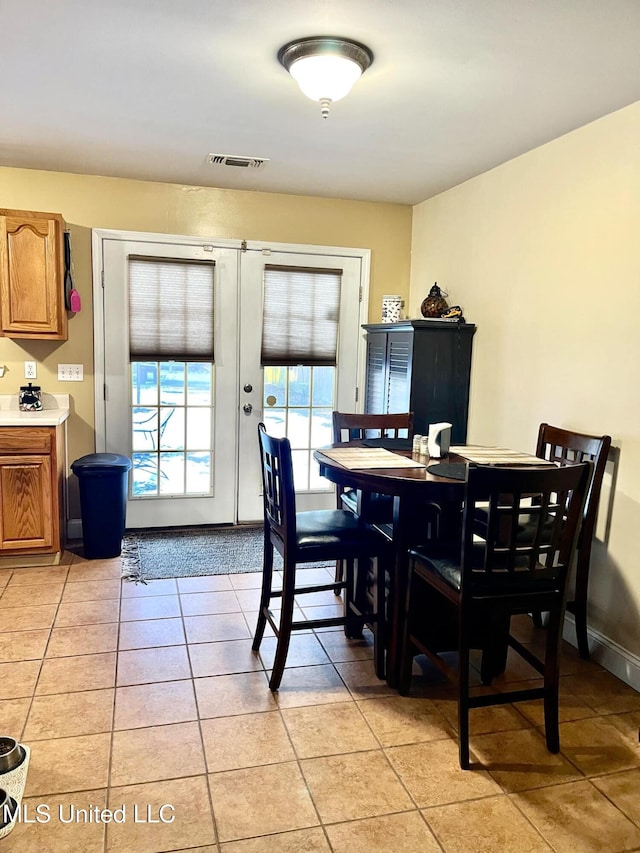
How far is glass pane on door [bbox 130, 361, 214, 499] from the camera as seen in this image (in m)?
4.59

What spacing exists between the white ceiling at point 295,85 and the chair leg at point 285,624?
1.92 meters

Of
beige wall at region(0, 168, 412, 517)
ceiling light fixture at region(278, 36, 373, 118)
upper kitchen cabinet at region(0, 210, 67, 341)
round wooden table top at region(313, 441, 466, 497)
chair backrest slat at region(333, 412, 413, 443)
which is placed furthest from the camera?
beige wall at region(0, 168, 412, 517)

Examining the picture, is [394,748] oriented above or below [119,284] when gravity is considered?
below

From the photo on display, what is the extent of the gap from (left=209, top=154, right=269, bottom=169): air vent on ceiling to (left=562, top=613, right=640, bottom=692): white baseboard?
3.08 m

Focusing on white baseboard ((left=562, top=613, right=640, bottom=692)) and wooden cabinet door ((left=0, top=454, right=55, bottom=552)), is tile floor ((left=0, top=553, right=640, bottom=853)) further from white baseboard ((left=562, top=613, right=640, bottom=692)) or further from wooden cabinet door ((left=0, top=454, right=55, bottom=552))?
wooden cabinet door ((left=0, top=454, right=55, bottom=552))

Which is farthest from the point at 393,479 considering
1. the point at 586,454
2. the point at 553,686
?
the point at 586,454

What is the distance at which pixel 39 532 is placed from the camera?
389 centimetres

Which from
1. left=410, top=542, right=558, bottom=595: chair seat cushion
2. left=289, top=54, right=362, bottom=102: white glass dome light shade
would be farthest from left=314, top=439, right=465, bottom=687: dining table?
left=289, top=54, right=362, bottom=102: white glass dome light shade

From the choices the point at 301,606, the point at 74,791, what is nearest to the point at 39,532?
the point at 301,606

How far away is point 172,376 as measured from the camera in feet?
15.1

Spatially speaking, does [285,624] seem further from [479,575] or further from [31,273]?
[31,273]

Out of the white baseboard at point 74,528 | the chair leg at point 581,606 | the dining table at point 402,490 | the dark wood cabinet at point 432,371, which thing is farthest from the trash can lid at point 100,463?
the chair leg at point 581,606

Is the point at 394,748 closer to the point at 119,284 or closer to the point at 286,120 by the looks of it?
the point at 286,120

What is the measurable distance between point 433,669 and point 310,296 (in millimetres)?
2868
